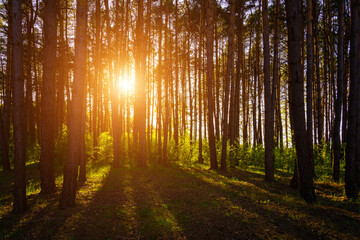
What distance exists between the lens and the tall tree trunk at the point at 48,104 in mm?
6996

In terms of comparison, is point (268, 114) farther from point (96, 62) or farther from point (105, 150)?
point (105, 150)

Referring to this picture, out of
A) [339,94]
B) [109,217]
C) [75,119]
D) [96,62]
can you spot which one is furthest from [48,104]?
[339,94]

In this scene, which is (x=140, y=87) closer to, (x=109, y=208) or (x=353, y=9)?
(x=109, y=208)

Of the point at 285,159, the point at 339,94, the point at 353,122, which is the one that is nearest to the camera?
the point at 353,122

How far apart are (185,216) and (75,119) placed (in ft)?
13.2

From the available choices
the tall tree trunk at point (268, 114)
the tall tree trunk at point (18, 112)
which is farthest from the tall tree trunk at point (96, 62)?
A: the tall tree trunk at point (268, 114)

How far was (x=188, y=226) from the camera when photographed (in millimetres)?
4488

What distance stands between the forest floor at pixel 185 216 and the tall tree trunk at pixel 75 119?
1.53 feet

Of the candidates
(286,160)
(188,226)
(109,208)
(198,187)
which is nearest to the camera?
Result: (188,226)

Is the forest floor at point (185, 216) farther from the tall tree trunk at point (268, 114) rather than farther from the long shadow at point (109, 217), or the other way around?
the tall tree trunk at point (268, 114)

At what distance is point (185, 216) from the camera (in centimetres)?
505

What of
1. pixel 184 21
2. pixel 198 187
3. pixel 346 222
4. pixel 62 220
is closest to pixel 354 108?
pixel 346 222

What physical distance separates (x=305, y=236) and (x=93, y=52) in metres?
17.4

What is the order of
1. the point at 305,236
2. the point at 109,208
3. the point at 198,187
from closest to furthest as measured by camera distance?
the point at 305,236 < the point at 109,208 < the point at 198,187
